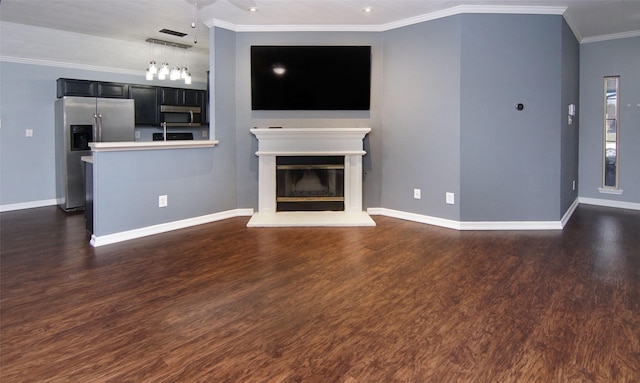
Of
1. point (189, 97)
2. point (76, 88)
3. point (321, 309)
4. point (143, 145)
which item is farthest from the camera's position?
point (189, 97)

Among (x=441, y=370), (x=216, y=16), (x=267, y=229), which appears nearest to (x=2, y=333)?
(x=441, y=370)

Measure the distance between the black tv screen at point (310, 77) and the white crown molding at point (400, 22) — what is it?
247 mm

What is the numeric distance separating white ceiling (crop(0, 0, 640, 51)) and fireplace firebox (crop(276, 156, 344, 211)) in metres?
1.71

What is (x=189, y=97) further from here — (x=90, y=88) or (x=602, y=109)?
(x=602, y=109)

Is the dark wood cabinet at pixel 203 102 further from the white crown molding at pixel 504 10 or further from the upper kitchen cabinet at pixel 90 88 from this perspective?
the white crown molding at pixel 504 10

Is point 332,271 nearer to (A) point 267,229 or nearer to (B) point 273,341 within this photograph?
(B) point 273,341

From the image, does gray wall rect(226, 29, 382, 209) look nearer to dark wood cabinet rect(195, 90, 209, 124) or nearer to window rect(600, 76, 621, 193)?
dark wood cabinet rect(195, 90, 209, 124)

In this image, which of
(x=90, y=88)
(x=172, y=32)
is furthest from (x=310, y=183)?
(x=90, y=88)

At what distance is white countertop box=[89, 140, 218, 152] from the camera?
3728 millimetres

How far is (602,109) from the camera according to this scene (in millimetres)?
5781

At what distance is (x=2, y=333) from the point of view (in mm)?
2123

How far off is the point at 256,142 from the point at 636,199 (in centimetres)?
549

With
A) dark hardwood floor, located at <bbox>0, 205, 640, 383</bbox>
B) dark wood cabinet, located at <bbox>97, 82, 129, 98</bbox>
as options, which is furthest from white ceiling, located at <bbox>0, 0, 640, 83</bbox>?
dark hardwood floor, located at <bbox>0, 205, 640, 383</bbox>

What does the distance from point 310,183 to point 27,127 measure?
13.9ft
